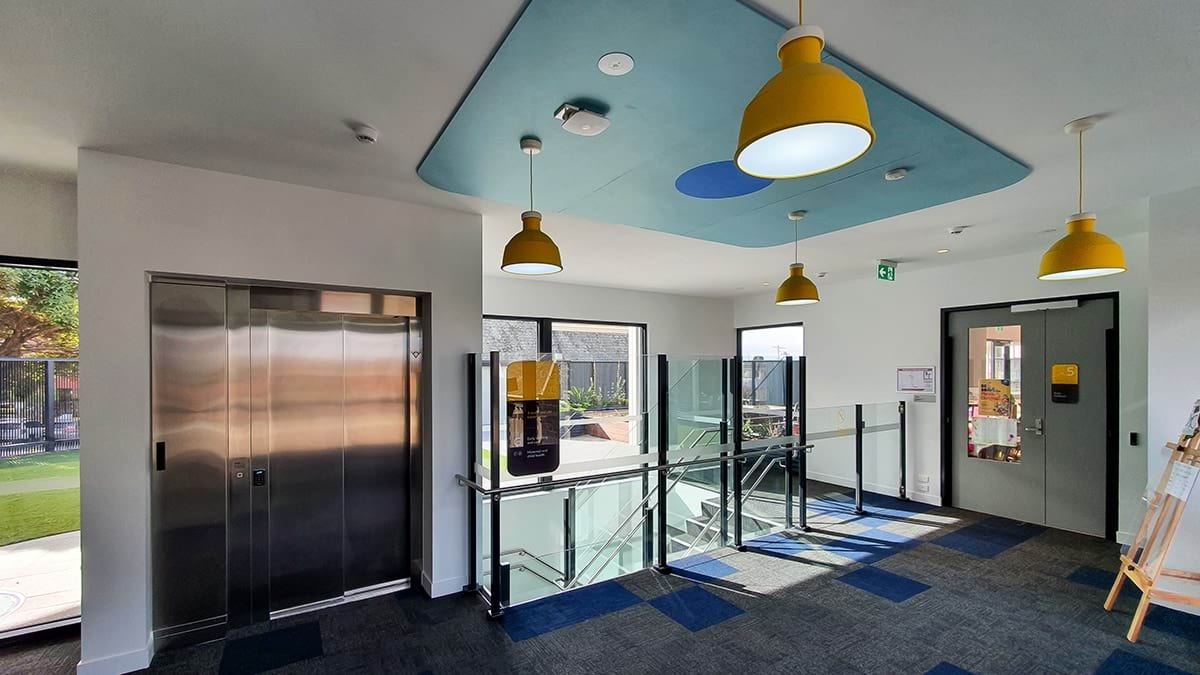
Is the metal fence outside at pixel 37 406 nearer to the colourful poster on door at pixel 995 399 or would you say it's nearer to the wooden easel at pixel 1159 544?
the wooden easel at pixel 1159 544

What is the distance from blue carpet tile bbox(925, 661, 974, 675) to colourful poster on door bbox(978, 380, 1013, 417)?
3.84 m

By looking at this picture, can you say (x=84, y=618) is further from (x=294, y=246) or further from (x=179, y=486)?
(x=294, y=246)

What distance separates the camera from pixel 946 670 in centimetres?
289


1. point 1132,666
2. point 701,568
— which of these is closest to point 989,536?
point 1132,666

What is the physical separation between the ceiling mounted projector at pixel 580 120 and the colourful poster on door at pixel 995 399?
570 cm

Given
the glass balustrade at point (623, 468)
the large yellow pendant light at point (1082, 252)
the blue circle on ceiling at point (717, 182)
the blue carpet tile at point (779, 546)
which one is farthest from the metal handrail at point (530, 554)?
A: the large yellow pendant light at point (1082, 252)

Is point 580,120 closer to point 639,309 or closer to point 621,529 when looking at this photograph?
point 621,529

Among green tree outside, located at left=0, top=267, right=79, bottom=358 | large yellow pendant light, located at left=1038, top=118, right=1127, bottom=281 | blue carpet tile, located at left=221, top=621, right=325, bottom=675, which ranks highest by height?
large yellow pendant light, located at left=1038, top=118, right=1127, bottom=281

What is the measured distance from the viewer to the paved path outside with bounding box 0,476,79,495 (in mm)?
3277

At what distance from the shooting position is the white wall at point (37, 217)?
3.15 meters

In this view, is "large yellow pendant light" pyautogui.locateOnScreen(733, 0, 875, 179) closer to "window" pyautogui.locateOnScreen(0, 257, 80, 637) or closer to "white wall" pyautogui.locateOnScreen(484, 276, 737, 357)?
"window" pyautogui.locateOnScreen(0, 257, 80, 637)

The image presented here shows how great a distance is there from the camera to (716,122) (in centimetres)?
238

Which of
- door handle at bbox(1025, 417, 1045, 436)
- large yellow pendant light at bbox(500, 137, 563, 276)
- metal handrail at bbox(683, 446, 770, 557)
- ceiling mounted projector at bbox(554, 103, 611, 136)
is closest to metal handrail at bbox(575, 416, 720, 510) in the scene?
metal handrail at bbox(683, 446, 770, 557)

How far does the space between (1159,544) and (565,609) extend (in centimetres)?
395
